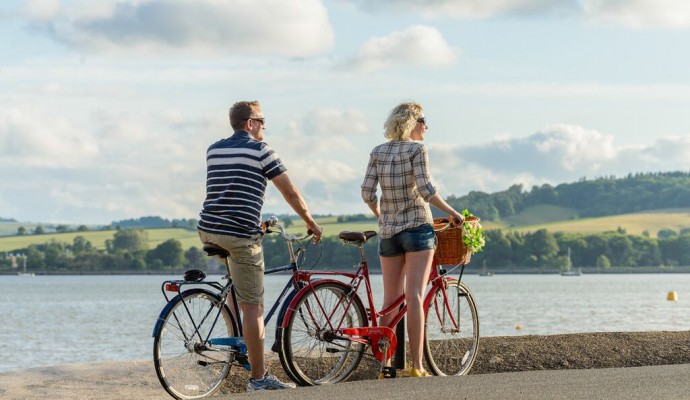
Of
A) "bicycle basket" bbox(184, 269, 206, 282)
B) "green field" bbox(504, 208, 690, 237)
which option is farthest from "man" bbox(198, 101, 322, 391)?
"green field" bbox(504, 208, 690, 237)

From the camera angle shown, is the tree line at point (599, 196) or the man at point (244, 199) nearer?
the man at point (244, 199)

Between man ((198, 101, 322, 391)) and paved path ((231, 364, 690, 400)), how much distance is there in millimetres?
782

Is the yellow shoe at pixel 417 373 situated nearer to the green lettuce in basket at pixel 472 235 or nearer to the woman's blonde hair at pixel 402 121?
the green lettuce in basket at pixel 472 235

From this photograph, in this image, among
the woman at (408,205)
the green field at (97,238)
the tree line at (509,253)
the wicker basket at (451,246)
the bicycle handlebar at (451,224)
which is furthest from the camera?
the tree line at (509,253)

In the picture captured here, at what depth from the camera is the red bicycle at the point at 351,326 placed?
9148mm

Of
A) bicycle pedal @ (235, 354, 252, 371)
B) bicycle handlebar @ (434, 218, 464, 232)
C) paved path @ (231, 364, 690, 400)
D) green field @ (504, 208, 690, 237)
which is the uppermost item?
green field @ (504, 208, 690, 237)

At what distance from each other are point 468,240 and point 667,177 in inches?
7278

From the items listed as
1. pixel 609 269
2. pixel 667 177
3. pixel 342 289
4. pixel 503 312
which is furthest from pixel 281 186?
pixel 667 177

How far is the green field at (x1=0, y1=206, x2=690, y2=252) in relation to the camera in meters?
160

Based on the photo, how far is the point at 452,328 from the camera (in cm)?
1022

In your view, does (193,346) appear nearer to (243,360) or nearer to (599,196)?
(243,360)

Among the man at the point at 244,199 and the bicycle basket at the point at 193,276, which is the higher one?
the man at the point at 244,199

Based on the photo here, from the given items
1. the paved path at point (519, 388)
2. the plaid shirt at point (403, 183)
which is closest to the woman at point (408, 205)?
the plaid shirt at point (403, 183)

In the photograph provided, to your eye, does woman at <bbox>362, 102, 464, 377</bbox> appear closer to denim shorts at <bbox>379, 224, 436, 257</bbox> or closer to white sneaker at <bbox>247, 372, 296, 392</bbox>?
denim shorts at <bbox>379, 224, 436, 257</bbox>
